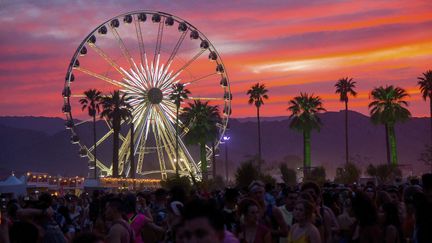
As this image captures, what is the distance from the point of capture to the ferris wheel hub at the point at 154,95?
63406 millimetres

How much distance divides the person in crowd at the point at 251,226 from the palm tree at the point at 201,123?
2548 inches

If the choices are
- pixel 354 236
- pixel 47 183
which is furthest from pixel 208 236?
pixel 47 183

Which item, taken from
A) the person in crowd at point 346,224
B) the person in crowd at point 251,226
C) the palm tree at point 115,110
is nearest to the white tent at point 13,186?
the palm tree at point 115,110

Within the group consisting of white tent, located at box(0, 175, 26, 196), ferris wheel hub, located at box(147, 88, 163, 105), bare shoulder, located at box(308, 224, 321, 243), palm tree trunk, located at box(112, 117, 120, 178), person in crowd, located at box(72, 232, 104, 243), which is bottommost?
bare shoulder, located at box(308, 224, 321, 243)

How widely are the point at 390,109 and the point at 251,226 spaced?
70.3 metres

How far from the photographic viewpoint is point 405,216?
12.4 metres

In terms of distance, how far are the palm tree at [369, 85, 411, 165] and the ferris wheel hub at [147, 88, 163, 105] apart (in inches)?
934

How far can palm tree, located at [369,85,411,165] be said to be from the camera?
7812cm

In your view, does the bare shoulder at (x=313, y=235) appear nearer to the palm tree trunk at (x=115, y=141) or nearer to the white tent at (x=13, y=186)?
the white tent at (x=13, y=186)

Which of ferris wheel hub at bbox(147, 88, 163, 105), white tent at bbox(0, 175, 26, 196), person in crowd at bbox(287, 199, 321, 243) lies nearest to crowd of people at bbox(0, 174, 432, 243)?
person in crowd at bbox(287, 199, 321, 243)

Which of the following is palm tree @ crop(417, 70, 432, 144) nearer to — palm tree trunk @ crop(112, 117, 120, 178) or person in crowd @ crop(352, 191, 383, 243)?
palm tree trunk @ crop(112, 117, 120, 178)

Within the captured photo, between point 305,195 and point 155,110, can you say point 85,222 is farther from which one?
point 155,110

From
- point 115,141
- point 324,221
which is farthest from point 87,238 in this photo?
point 115,141

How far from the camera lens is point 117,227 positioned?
1014cm
